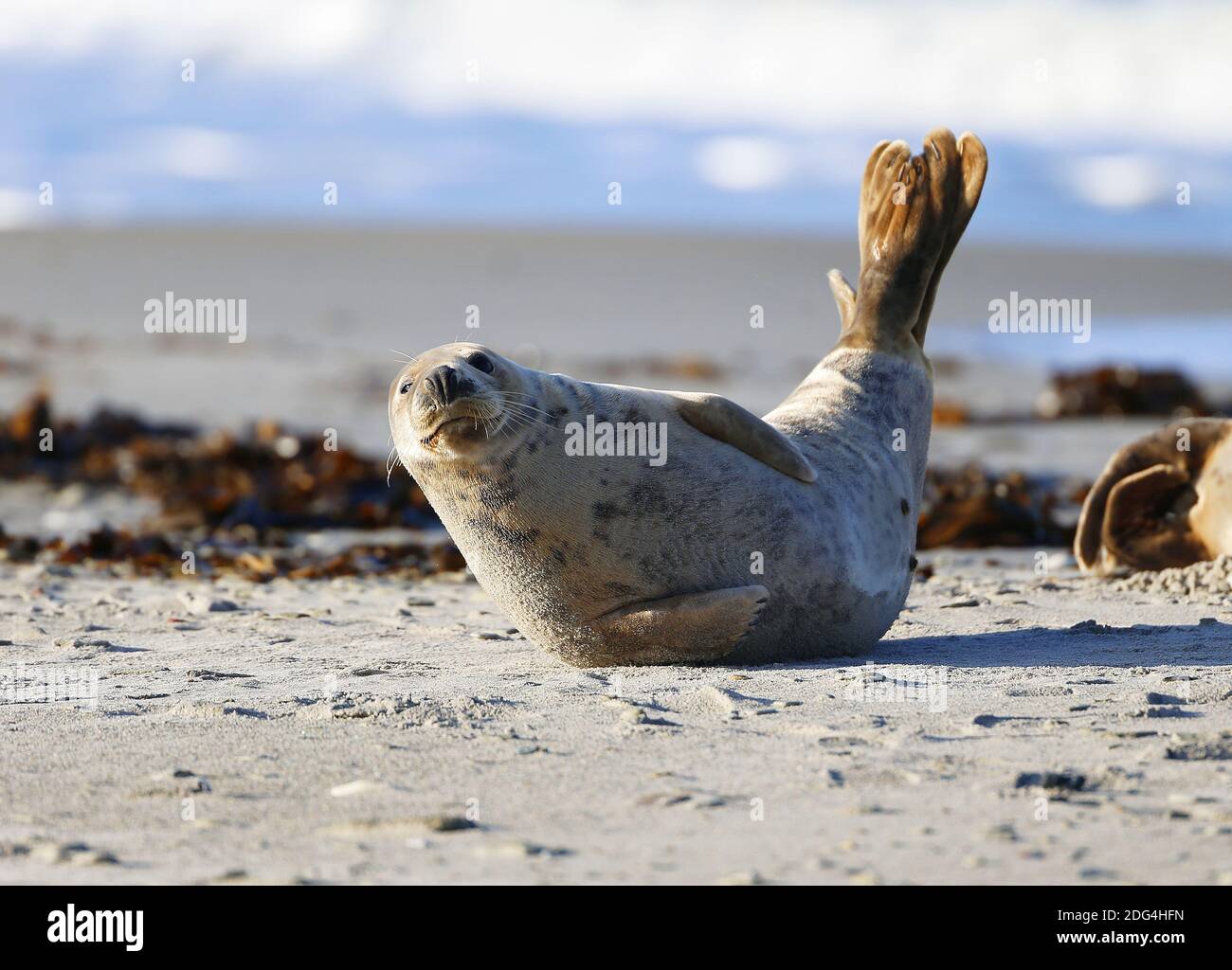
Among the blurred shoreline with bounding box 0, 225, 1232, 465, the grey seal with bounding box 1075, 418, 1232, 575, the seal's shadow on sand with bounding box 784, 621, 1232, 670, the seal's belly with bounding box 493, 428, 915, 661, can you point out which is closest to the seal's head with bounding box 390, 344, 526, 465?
the seal's belly with bounding box 493, 428, 915, 661

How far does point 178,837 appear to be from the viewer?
361cm

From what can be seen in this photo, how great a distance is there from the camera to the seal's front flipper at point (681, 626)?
16.9 feet

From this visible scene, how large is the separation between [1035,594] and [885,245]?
151cm

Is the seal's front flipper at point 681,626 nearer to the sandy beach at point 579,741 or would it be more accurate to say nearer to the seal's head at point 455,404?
the sandy beach at point 579,741

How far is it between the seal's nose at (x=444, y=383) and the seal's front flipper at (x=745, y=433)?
85cm

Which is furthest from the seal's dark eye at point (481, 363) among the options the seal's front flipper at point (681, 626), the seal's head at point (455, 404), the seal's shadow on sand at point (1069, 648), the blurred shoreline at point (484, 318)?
the blurred shoreline at point (484, 318)

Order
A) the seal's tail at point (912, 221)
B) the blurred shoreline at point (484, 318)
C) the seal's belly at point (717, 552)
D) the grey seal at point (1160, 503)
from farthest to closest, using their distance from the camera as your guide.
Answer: the blurred shoreline at point (484, 318)
the grey seal at point (1160, 503)
the seal's tail at point (912, 221)
the seal's belly at point (717, 552)

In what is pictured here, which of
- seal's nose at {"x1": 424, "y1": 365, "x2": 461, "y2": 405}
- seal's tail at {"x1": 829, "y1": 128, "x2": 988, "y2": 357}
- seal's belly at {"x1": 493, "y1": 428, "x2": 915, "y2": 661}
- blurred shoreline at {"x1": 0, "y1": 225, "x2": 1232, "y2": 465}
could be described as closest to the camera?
seal's nose at {"x1": 424, "y1": 365, "x2": 461, "y2": 405}

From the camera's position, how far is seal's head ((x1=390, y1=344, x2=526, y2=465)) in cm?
490

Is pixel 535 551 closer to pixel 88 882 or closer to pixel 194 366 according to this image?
pixel 88 882

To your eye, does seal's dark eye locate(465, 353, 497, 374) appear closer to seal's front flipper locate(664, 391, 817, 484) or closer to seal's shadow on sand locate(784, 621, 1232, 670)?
seal's front flipper locate(664, 391, 817, 484)

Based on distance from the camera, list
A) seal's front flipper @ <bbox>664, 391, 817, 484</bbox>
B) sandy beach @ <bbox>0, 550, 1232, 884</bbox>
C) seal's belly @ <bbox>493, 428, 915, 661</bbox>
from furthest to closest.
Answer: seal's front flipper @ <bbox>664, 391, 817, 484</bbox>, seal's belly @ <bbox>493, 428, 915, 661</bbox>, sandy beach @ <bbox>0, 550, 1232, 884</bbox>

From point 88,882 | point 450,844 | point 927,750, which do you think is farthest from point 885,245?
point 88,882

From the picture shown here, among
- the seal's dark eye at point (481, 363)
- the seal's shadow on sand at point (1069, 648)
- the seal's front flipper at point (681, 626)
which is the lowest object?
the seal's shadow on sand at point (1069, 648)
